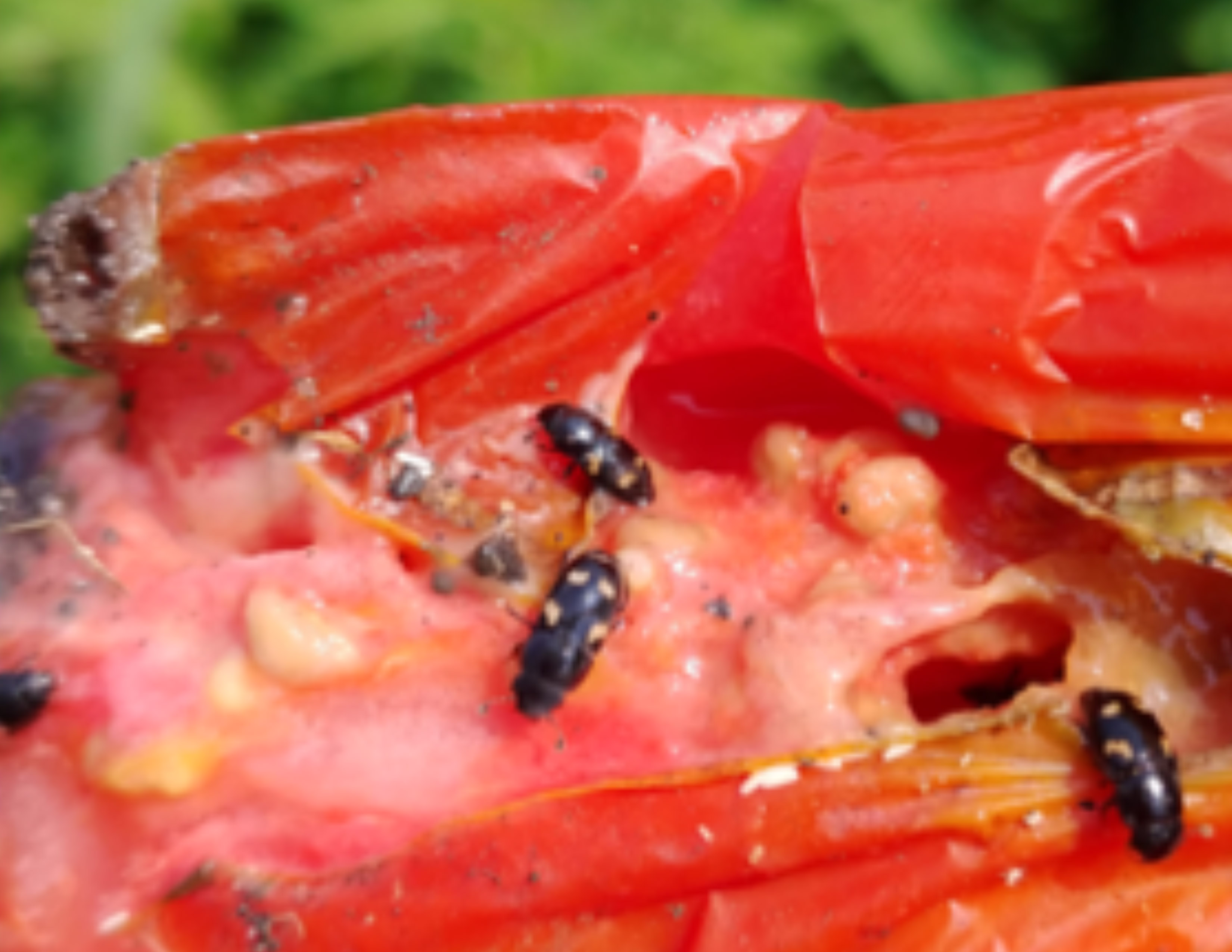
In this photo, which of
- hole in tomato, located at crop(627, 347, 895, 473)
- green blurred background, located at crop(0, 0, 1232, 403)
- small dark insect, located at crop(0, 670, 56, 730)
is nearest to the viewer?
small dark insect, located at crop(0, 670, 56, 730)

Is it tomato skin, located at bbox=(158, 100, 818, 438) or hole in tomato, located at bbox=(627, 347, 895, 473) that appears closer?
tomato skin, located at bbox=(158, 100, 818, 438)

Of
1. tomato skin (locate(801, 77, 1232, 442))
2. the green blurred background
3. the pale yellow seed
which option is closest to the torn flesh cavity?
the pale yellow seed

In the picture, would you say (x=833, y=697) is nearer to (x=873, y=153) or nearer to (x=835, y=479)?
(x=835, y=479)

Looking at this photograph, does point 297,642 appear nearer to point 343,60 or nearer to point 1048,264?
point 1048,264

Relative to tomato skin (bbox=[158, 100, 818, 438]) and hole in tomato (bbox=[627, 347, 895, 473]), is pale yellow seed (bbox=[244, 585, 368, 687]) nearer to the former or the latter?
tomato skin (bbox=[158, 100, 818, 438])

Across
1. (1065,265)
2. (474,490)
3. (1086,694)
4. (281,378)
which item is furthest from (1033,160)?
(281,378)

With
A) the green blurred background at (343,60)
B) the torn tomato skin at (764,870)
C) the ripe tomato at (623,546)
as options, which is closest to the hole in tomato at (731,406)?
the ripe tomato at (623,546)

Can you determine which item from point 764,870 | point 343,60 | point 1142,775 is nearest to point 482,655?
point 764,870

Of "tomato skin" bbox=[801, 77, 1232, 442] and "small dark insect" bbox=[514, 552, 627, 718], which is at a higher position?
"tomato skin" bbox=[801, 77, 1232, 442]
